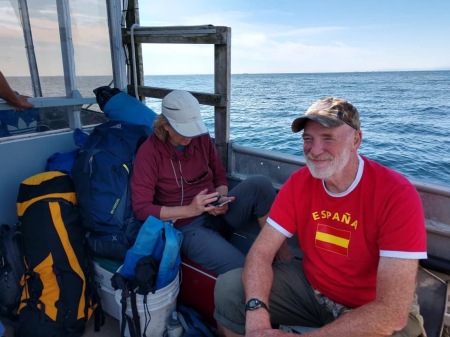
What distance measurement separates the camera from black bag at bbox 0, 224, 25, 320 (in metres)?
2.31

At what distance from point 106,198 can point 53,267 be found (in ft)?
1.77

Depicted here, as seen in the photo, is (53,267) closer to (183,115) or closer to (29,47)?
(183,115)

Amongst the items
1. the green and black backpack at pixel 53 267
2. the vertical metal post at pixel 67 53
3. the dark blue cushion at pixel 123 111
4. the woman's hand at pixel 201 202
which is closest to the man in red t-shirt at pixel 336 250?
the woman's hand at pixel 201 202

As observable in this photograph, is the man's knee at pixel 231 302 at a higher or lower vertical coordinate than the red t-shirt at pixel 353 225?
lower

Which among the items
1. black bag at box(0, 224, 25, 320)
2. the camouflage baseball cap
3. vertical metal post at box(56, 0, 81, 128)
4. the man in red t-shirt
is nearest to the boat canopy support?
vertical metal post at box(56, 0, 81, 128)

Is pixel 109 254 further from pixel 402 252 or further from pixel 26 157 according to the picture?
pixel 402 252

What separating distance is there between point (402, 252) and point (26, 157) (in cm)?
286

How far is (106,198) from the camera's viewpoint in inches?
91.7

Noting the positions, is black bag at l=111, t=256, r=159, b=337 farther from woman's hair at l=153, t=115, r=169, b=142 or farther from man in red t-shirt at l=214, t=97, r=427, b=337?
woman's hair at l=153, t=115, r=169, b=142

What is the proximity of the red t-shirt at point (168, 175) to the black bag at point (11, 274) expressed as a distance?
2.86ft

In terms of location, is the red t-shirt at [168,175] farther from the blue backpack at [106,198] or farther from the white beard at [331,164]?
the white beard at [331,164]

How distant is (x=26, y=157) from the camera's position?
112 inches

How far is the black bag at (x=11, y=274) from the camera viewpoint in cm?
231

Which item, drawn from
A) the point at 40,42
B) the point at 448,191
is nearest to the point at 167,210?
the point at 448,191
